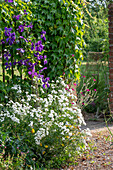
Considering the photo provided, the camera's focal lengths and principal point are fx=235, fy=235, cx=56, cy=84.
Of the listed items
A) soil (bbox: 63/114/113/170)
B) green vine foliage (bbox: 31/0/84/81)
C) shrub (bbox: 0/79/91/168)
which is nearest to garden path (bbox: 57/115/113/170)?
soil (bbox: 63/114/113/170)

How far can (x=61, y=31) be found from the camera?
415cm

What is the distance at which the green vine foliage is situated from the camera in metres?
3.98

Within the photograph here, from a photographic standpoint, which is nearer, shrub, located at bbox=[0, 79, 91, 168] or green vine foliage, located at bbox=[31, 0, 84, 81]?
shrub, located at bbox=[0, 79, 91, 168]

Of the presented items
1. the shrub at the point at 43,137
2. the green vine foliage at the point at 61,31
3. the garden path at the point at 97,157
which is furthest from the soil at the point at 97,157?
the green vine foliage at the point at 61,31

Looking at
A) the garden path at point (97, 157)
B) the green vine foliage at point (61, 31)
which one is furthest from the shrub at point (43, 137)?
the green vine foliage at point (61, 31)

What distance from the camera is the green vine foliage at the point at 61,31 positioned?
13.1 feet

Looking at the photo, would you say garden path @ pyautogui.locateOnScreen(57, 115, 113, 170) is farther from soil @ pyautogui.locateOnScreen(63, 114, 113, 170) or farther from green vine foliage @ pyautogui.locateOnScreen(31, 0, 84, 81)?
green vine foliage @ pyautogui.locateOnScreen(31, 0, 84, 81)

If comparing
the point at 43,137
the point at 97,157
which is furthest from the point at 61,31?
the point at 97,157

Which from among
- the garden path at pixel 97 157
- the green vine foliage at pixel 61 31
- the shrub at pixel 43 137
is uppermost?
the green vine foliage at pixel 61 31

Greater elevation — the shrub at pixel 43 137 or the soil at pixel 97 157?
the shrub at pixel 43 137

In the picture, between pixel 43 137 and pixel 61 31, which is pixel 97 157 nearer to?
pixel 43 137

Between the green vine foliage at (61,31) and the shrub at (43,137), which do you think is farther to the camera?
the green vine foliage at (61,31)

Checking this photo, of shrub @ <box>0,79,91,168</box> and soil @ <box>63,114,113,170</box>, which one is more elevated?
shrub @ <box>0,79,91,168</box>

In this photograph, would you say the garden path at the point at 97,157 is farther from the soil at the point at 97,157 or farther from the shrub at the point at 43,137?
the shrub at the point at 43,137
